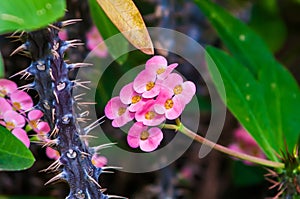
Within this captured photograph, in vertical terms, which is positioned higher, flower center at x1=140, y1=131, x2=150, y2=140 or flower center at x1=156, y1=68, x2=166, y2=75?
flower center at x1=156, y1=68, x2=166, y2=75

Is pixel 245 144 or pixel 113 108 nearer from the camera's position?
pixel 113 108

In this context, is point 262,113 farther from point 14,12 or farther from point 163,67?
point 14,12

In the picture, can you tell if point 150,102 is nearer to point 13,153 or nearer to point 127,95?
point 127,95

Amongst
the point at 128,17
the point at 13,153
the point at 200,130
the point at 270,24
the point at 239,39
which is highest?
the point at 128,17

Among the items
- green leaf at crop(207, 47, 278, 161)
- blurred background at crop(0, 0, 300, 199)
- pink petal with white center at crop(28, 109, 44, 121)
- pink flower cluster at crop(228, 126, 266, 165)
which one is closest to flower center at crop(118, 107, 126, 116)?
pink petal with white center at crop(28, 109, 44, 121)

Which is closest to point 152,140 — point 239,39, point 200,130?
point 239,39

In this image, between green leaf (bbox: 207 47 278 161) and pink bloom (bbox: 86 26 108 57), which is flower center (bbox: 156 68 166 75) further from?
pink bloom (bbox: 86 26 108 57)
